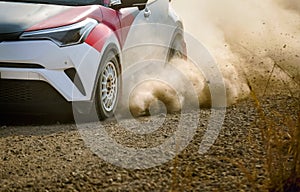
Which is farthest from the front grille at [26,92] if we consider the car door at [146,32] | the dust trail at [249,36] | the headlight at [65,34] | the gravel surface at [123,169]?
the dust trail at [249,36]

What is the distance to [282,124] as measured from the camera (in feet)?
19.5

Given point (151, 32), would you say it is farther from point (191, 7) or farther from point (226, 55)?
point (191, 7)

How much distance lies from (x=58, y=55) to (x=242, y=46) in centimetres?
167

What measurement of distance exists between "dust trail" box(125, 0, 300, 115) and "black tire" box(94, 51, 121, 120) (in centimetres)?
31

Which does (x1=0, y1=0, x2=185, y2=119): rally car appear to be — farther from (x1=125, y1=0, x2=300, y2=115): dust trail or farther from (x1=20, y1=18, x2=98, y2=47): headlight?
(x1=125, y1=0, x2=300, y2=115): dust trail

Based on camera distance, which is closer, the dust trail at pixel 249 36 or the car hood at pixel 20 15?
the car hood at pixel 20 15

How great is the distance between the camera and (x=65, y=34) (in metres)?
6.30

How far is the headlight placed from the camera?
6.21m

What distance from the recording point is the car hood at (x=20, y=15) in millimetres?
6211

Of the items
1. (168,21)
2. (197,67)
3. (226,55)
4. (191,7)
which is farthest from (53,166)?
(191,7)

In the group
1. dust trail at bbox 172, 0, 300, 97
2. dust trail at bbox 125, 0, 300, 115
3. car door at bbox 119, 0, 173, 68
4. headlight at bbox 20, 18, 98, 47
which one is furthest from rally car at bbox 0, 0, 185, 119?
dust trail at bbox 172, 0, 300, 97

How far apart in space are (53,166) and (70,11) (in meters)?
2.12

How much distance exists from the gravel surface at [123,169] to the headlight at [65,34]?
31.3 inches

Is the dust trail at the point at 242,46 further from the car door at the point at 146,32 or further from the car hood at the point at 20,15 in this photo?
the car hood at the point at 20,15
